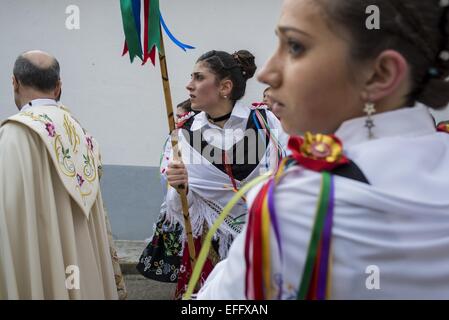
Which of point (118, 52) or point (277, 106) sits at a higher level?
point (118, 52)

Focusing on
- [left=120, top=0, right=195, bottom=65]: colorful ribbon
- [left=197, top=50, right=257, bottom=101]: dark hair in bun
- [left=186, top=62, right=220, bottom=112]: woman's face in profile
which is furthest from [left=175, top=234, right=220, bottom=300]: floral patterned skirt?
[left=120, top=0, right=195, bottom=65]: colorful ribbon

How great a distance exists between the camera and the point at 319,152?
77 centimetres

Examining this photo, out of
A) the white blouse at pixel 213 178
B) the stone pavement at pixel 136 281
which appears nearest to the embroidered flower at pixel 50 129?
the white blouse at pixel 213 178

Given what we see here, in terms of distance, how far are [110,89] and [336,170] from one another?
14.8 ft

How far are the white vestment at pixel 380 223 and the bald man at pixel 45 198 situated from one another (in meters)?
1.59

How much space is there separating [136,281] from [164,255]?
130 cm

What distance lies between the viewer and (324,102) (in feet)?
2.67

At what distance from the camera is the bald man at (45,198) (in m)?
2.11

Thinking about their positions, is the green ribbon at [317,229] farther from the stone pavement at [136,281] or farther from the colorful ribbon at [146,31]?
the stone pavement at [136,281]

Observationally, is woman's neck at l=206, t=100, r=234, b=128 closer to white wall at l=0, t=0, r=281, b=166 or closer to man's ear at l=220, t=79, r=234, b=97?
man's ear at l=220, t=79, r=234, b=97

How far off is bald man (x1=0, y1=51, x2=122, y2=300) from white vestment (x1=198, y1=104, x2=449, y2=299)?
1.59 metres

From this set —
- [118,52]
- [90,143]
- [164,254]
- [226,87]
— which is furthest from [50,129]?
[118,52]

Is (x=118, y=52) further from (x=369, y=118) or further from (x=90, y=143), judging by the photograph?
(x=369, y=118)
